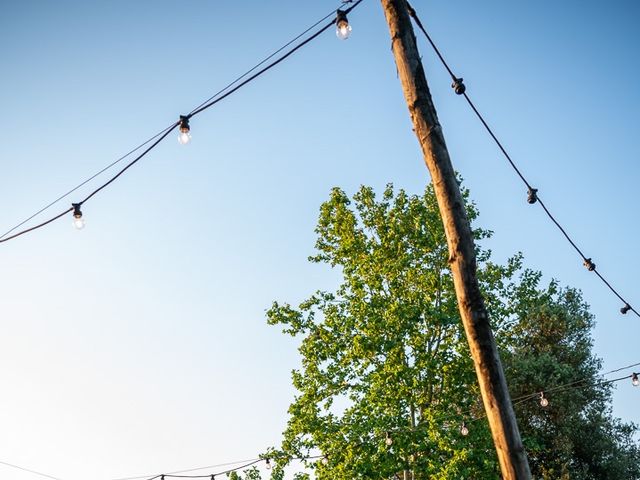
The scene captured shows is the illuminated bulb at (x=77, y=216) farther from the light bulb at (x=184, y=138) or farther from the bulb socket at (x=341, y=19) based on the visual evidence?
the bulb socket at (x=341, y=19)

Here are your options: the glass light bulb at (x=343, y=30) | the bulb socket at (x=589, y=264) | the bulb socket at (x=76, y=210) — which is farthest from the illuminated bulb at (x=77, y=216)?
the bulb socket at (x=589, y=264)

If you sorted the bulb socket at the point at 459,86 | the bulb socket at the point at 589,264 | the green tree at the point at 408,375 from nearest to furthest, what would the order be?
1. the bulb socket at the point at 459,86
2. the bulb socket at the point at 589,264
3. the green tree at the point at 408,375

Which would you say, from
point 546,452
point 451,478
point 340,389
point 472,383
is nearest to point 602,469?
point 546,452

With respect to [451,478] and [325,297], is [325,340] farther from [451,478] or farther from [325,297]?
[451,478]

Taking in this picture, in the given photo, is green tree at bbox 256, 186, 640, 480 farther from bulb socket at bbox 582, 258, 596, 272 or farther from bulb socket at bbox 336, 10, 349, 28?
bulb socket at bbox 336, 10, 349, 28

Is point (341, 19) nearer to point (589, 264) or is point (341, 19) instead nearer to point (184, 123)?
point (184, 123)

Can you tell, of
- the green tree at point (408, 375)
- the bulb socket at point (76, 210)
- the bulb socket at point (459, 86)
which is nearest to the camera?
the bulb socket at point (459, 86)

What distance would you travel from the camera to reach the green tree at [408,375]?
45.6ft

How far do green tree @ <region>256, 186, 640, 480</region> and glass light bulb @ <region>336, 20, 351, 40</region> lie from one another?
37.7ft

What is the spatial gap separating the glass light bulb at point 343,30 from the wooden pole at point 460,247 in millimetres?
497

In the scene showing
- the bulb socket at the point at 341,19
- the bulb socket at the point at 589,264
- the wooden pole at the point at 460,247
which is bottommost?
the wooden pole at the point at 460,247

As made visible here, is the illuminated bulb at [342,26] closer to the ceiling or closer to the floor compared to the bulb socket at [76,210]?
closer to the ceiling

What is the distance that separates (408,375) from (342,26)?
1232cm

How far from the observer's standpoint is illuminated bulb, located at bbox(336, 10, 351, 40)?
4.89 metres
